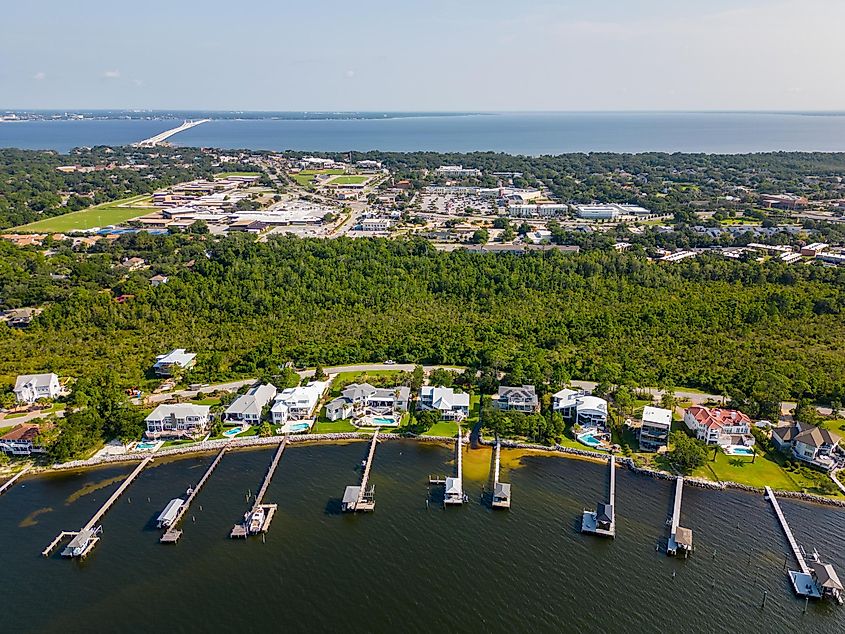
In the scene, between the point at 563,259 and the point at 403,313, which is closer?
the point at 403,313

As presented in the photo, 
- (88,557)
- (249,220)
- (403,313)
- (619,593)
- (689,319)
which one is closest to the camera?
(619,593)

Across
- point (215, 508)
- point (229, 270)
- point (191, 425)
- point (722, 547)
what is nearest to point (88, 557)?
point (215, 508)

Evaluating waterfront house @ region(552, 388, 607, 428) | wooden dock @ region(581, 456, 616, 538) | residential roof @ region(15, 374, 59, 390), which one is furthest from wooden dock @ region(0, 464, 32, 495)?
waterfront house @ region(552, 388, 607, 428)

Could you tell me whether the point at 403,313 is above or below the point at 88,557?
above

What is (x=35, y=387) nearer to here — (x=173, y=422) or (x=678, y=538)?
(x=173, y=422)

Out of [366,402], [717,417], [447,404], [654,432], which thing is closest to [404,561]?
[447,404]

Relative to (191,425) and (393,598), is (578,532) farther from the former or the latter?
(191,425)

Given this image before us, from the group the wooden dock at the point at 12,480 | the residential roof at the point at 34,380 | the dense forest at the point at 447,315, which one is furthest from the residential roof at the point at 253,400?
the residential roof at the point at 34,380

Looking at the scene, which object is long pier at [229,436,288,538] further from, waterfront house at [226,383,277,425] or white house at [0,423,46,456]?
white house at [0,423,46,456]

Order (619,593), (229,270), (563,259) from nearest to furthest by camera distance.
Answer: (619,593) < (229,270) < (563,259)
